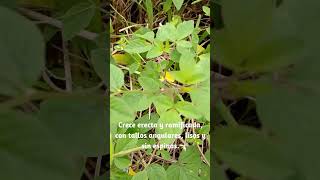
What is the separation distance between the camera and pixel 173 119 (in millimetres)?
326

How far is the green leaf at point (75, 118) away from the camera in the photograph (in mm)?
224

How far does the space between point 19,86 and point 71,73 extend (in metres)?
0.13

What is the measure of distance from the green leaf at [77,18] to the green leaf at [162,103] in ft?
0.25

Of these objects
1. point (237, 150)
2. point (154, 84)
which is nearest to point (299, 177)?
point (237, 150)

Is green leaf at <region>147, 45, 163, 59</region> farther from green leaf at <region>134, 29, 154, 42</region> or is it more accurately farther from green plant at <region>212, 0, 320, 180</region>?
green plant at <region>212, 0, 320, 180</region>

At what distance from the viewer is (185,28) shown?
1.16ft

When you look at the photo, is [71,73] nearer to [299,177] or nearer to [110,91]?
[110,91]

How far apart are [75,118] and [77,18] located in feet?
0.41

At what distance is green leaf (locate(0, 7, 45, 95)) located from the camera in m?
0.21

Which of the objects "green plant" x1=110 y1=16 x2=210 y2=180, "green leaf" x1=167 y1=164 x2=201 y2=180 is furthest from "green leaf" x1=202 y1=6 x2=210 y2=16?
"green leaf" x1=167 y1=164 x2=201 y2=180

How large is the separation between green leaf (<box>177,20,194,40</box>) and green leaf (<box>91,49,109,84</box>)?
7 centimetres

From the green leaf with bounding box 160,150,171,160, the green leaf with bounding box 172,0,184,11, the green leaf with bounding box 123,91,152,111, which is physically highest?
the green leaf with bounding box 172,0,184,11

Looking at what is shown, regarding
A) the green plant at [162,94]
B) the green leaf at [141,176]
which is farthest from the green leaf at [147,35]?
A: the green leaf at [141,176]

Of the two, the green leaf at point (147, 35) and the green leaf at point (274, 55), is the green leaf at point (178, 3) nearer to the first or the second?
the green leaf at point (147, 35)
